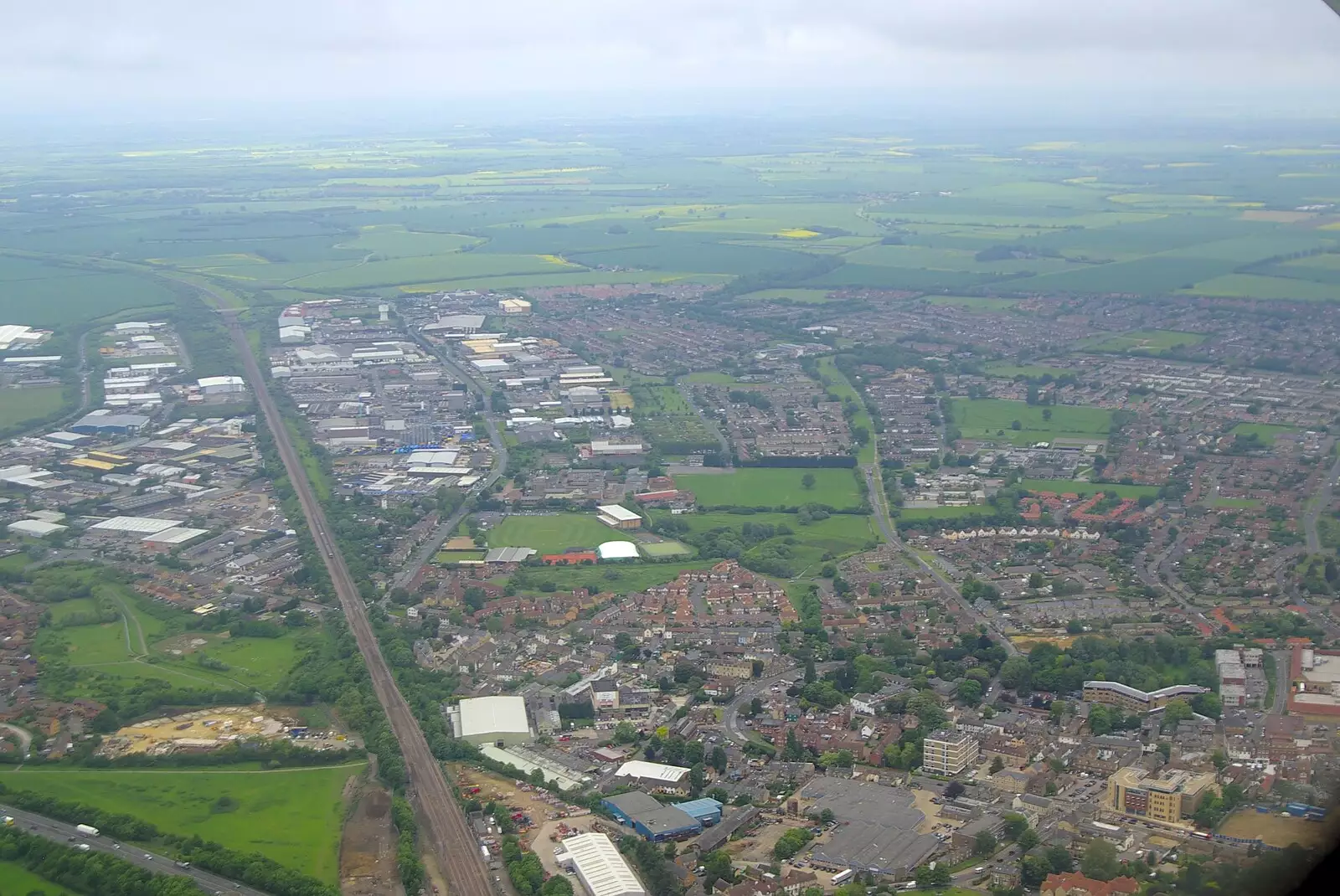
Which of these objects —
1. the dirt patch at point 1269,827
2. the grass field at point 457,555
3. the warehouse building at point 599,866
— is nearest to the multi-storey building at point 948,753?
the dirt patch at point 1269,827

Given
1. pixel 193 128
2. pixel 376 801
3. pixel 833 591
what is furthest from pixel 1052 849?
pixel 193 128

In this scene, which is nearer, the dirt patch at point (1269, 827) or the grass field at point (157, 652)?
the dirt patch at point (1269, 827)

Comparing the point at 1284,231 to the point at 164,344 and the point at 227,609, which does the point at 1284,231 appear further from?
the point at 227,609

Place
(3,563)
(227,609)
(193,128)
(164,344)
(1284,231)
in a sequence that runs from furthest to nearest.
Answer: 1. (193,128)
2. (1284,231)
3. (164,344)
4. (3,563)
5. (227,609)

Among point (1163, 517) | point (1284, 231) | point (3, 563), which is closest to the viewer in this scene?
point (3, 563)

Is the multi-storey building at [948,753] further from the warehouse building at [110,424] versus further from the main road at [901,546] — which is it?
the warehouse building at [110,424]
